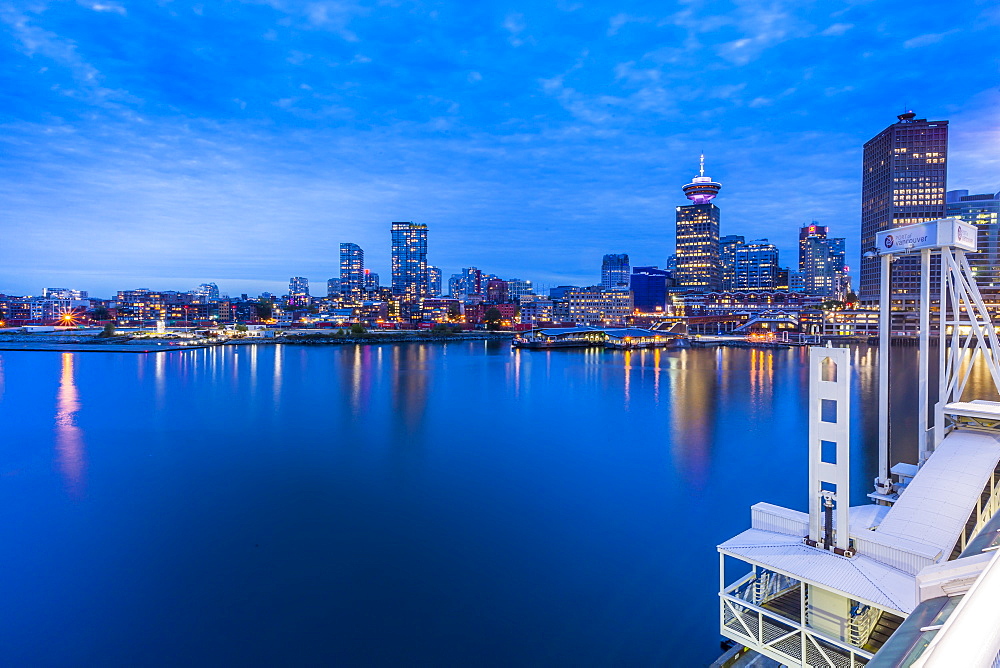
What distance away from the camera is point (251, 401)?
2273 centimetres

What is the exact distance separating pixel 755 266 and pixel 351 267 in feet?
336

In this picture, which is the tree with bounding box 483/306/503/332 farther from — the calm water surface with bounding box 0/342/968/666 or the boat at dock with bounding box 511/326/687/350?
the calm water surface with bounding box 0/342/968/666

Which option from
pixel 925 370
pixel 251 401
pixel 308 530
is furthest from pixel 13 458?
pixel 925 370

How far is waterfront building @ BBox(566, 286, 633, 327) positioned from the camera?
83.8 metres

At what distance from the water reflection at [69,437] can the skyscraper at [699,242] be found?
93.7 metres

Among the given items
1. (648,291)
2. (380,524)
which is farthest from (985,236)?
(380,524)

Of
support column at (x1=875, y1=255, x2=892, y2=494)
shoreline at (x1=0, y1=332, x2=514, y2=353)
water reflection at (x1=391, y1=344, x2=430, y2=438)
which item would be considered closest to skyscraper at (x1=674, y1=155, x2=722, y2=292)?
shoreline at (x1=0, y1=332, x2=514, y2=353)

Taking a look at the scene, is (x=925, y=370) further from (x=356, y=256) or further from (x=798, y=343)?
(x=356, y=256)

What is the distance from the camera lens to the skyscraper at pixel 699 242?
101 metres

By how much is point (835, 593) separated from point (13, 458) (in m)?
17.9

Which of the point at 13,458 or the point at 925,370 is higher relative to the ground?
the point at 925,370

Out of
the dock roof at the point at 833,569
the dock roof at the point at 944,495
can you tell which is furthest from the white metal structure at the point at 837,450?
the dock roof at the point at 944,495

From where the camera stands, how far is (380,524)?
32.3 ft

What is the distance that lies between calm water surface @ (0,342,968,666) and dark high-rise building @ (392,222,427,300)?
102m
